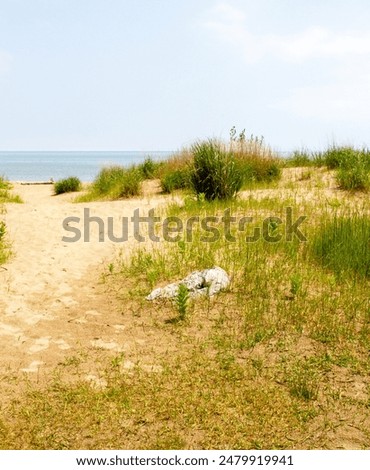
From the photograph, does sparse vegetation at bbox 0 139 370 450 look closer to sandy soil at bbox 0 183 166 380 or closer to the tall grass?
sandy soil at bbox 0 183 166 380

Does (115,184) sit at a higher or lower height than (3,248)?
higher

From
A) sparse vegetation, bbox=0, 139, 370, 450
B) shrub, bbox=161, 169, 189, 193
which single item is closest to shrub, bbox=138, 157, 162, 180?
shrub, bbox=161, 169, 189, 193

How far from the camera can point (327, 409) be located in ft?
11.5

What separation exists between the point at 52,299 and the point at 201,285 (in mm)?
1823

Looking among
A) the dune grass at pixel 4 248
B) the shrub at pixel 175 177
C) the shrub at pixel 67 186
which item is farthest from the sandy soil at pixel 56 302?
the shrub at pixel 67 186

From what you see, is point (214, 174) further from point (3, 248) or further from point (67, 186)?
point (67, 186)

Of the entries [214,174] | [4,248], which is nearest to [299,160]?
[214,174]

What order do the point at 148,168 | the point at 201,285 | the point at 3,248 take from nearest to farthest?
the point at 201,285 → the point at 3,248 → the point at 148,168

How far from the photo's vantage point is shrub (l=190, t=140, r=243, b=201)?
1011 centimetres

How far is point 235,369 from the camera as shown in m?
4.04

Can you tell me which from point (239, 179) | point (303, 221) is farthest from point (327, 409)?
point (239, 179)

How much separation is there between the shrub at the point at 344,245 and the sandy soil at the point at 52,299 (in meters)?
2.94

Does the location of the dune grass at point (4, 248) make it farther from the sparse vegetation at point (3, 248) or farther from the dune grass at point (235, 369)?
the dune grass at point (235, 369)
